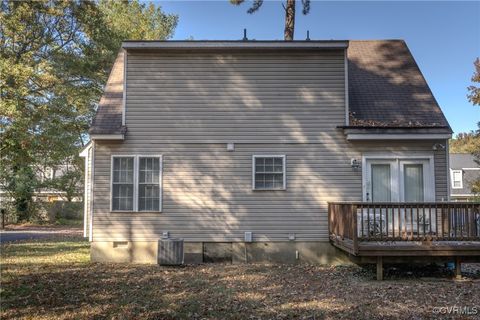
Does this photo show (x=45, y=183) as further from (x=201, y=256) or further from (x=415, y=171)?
(x=415, y=171)

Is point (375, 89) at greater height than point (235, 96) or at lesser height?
greater

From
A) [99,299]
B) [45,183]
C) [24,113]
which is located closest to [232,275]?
[99,299]

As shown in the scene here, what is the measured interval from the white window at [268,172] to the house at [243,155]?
0.08 feet

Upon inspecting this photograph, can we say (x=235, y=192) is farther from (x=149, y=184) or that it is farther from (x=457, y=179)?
(x=457, y=179)

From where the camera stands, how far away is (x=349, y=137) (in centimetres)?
1054

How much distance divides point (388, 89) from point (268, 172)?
178 inches

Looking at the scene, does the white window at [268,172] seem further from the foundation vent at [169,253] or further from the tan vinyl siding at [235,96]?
the foundation vent at [169,253]

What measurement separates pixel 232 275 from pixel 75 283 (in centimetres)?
309

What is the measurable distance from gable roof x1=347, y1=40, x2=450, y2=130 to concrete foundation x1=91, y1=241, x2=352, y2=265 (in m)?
3.39

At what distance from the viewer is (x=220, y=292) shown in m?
7.38

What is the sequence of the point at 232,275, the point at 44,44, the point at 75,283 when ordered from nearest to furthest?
the point at 75,283 → the point at 232,275 → the point at 44,44

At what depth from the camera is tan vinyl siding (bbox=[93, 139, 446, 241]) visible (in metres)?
10.6

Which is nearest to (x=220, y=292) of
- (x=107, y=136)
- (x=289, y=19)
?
(x=107, y=136)

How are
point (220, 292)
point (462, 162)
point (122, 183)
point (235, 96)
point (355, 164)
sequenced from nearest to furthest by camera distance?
point (220, 292)
point (355, 164)
point (122, 183)
point (235, 96)
point (462, 162)
